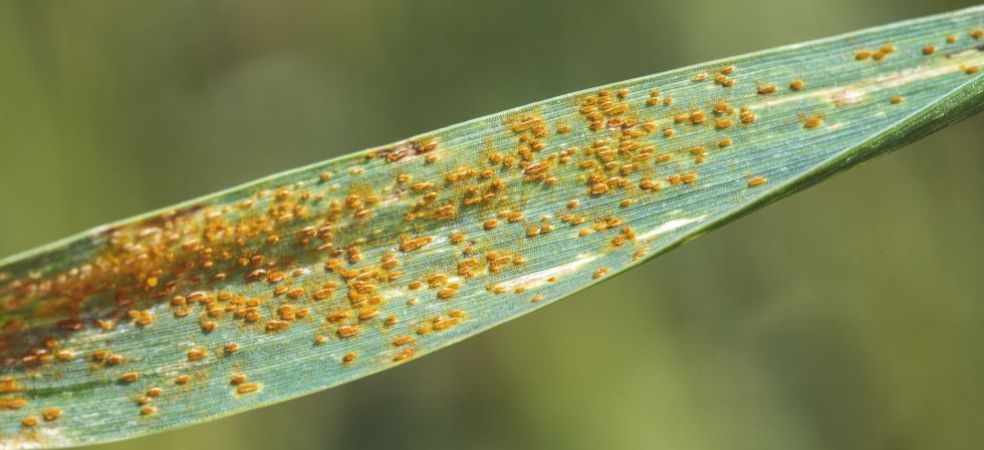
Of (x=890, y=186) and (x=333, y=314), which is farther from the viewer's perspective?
(x=890, y=186)

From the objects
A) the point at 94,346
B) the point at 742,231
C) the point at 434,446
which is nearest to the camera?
the point at 94,346

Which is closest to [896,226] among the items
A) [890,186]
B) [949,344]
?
[890,186]

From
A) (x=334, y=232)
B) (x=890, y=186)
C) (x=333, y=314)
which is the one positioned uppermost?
(x=334, y=232)

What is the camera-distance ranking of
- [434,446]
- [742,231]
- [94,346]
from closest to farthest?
1. [94,346]
2. [434,446]
3. [742,231]

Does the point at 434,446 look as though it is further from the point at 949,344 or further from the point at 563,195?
the point at 949,344

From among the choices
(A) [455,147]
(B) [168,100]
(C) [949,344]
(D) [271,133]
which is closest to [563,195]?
(A) [455,147]

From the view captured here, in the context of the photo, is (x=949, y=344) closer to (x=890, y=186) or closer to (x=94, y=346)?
Result: (x=890, y=186)

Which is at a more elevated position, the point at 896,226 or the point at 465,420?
the point at 896,226
